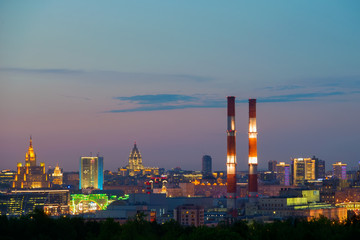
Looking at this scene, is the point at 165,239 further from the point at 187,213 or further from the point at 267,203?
the point at 267,203

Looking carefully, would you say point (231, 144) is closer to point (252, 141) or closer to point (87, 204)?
point (252, 141)

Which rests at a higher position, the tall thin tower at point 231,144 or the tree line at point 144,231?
the tall thin tower at point 231,144

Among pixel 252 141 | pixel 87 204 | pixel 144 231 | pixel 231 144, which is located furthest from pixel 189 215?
pixel 87 204

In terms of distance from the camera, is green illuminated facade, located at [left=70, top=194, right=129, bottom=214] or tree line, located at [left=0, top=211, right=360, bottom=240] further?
green illuminated facade, located at [left=70, top=194, right=129, bottom=214]

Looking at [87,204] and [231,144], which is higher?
[231,144]

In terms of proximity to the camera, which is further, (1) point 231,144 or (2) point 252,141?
(2) point 252,141

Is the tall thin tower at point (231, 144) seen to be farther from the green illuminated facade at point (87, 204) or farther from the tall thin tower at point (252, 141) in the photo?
the green illuminated facade at point (87, 204)

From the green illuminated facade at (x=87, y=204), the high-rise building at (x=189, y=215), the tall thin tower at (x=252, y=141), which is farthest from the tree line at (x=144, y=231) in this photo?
the green illuminated facade at (x=87, y=204)

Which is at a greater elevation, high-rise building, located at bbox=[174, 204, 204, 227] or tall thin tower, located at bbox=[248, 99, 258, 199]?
tall thin tower, located at bbox=[248, 99, 258, 199]

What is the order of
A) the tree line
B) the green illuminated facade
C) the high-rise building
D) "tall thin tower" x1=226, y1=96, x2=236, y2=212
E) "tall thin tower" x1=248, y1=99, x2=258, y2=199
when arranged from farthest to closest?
the green illuminated facade → "tall thin tower" x1=248, y1=99, x2=258, y2=199 → the high-rise building → "tall thin tower" x1=226, y1=96, x2=236, y2=212 → the tree line

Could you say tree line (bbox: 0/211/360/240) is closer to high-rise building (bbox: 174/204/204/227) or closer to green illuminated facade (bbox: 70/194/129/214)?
high-rise building (bbox: 174/204/204/227)

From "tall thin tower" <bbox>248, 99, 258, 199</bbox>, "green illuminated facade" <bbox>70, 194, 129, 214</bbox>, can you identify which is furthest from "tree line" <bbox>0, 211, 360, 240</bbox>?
"green illuminated facade" <bbox>70, 194, 129, 214</bbox>

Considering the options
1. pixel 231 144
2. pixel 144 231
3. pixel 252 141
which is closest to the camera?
pixel 144 231

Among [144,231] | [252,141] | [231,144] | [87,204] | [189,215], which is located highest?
[252,141]
